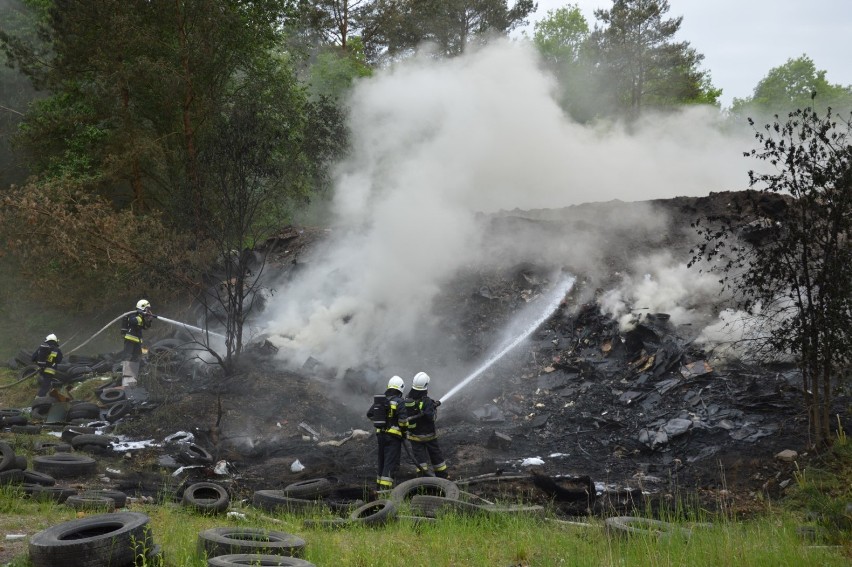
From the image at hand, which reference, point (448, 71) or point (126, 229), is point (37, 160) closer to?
→ point (126, 229)

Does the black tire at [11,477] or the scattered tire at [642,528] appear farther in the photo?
the black tire at [11,477]

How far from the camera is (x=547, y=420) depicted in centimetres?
1168

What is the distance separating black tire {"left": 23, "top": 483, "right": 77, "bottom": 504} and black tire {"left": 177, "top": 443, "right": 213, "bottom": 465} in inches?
97.0

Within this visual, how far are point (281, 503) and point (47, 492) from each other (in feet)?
8.75

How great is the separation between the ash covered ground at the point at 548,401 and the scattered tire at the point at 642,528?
5.05 ft

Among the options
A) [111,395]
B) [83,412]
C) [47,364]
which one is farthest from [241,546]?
[47,364]

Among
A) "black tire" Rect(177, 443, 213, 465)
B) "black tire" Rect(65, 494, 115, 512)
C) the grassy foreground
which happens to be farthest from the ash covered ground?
"black tire" Rect(65, 494, 115, 512)

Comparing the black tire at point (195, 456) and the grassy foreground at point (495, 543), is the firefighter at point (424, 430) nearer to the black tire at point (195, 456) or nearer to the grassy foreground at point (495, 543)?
the grassy foreground at point (495, 543)

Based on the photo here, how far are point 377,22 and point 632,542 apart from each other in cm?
3069

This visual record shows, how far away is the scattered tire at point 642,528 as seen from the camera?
5.61 m

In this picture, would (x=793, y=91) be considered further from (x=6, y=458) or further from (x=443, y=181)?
(x=6, y=458)

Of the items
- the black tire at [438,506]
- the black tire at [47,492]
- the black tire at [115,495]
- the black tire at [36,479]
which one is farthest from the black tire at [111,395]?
the black tire at [438,506]

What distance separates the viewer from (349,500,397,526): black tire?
7.05 metres

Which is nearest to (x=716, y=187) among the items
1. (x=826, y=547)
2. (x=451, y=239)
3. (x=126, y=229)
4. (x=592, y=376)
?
(x=451, y=239)
